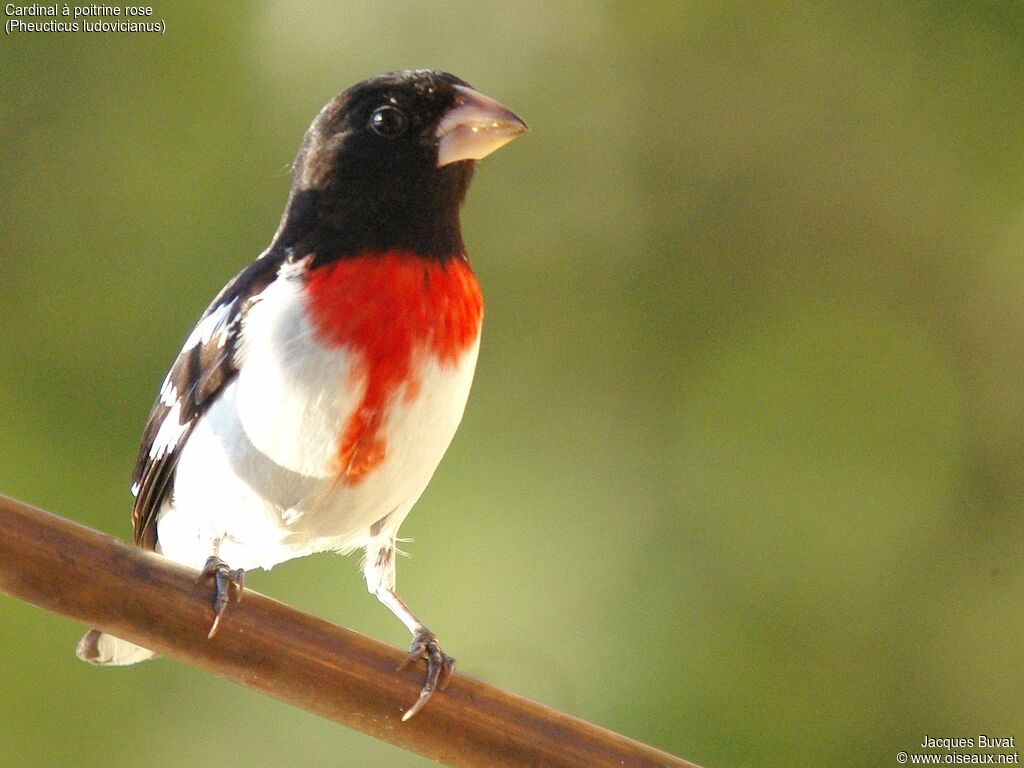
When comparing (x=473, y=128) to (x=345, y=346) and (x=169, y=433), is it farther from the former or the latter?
(x=169, y=433)

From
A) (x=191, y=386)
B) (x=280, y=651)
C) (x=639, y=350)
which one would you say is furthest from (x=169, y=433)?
(x=639, y=350)

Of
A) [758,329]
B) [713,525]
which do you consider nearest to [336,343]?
[713,525]

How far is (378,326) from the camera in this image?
48.9 inches

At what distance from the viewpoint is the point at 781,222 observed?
237 cm

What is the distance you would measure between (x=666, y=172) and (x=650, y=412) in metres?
0.49

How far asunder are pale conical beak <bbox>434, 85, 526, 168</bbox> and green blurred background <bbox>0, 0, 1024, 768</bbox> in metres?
0.95

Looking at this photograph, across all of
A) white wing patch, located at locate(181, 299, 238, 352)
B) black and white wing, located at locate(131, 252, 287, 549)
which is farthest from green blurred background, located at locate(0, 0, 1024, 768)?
white wing patch, located at locate(181, 299, 238, 352)

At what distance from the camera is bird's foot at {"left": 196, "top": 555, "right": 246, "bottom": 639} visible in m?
1.02

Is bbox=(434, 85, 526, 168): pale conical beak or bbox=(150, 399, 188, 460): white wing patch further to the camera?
bbox=(150, 399, 188, 460): white wing patch

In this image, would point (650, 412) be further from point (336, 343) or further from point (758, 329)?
point (336, 343)

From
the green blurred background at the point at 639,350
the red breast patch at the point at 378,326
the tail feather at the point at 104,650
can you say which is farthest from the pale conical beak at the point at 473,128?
the green blurred background at the point at 639,350

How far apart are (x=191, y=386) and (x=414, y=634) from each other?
37cm

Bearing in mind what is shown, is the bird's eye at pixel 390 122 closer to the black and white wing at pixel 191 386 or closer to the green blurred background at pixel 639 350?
the black and white wing at pixel 191 386

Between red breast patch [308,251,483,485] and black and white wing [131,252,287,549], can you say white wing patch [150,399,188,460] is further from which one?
red breast patch [308,251,483,485]
